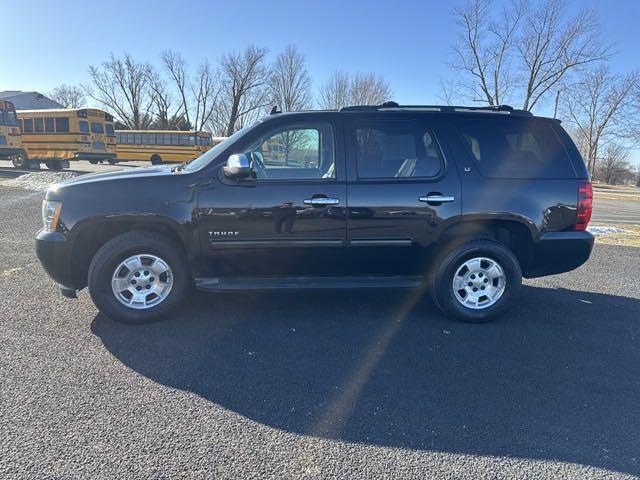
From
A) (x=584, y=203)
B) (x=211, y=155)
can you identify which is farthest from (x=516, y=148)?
(x=211, y=155)

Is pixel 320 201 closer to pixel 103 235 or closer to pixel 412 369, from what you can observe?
pixel 412 369

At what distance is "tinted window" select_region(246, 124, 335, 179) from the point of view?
12.3ft

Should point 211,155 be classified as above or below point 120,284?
above

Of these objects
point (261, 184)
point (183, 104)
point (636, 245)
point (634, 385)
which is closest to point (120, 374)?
point (261, 184)

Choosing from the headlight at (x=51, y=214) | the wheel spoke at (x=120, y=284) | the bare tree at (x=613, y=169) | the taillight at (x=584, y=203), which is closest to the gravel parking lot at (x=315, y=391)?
the wheel spoke at (x=120, y=284)

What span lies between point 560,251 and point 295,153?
2.87m

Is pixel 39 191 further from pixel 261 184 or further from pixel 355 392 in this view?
pixel 355 392

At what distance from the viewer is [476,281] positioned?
3.96 metres

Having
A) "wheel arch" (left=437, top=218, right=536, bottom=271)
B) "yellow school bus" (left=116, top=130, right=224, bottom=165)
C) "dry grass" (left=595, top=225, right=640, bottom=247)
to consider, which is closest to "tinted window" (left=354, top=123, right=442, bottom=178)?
"wheel arch" (left=437, top=218, right=536, bottom=271)

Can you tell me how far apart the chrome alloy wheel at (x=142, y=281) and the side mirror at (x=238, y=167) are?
1.06m

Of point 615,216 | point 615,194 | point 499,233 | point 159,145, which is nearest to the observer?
point 499,233

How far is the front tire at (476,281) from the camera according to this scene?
3.87 m

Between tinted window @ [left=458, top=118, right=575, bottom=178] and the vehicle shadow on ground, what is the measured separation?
154 cm

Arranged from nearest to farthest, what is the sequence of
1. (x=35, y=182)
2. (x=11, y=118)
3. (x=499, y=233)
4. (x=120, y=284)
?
(x=120, y=284) < (x=499, y=233) < (x=35, y=182) < (x=11, y=118)
